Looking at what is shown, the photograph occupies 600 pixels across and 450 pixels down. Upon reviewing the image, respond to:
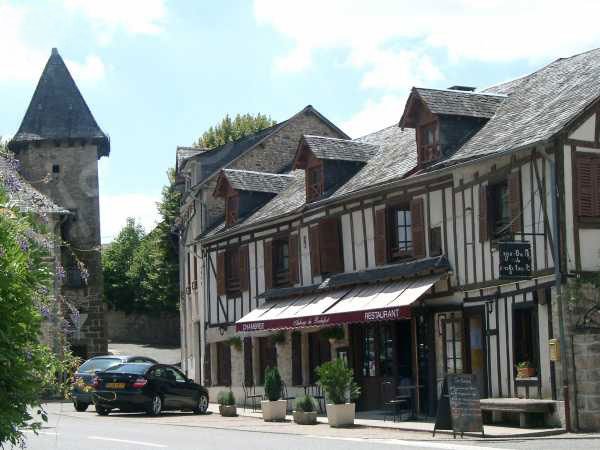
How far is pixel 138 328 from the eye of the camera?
229 ft

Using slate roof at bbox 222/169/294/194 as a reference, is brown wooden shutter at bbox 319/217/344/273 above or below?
below

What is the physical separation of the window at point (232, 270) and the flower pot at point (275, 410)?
27.6ft

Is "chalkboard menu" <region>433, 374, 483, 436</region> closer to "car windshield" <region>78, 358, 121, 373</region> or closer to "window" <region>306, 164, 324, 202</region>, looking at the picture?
"window" <region>306, 164, 324, 202</region>

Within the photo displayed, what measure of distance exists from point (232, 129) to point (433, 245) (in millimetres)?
32667

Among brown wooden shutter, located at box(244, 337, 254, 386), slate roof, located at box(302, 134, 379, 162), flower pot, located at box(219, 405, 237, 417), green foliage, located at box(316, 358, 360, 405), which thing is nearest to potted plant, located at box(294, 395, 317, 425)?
green foliage, located at box(316, 358, 360, 405)

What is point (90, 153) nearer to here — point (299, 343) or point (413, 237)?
point (299, 343)

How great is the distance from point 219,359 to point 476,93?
44.7 ft

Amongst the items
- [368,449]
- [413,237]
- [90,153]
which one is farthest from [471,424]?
[90,153]

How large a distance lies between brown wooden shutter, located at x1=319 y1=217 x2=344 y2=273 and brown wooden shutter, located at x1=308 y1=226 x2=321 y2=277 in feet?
0.46

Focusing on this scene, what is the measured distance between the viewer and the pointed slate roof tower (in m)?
51.6

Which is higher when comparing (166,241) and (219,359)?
(166,241)

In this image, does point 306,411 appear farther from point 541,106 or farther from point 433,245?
point 541,106

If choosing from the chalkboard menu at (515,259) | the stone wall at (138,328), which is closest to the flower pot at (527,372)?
the chalkboard menu at (515,259)

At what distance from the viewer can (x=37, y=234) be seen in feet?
31.0
